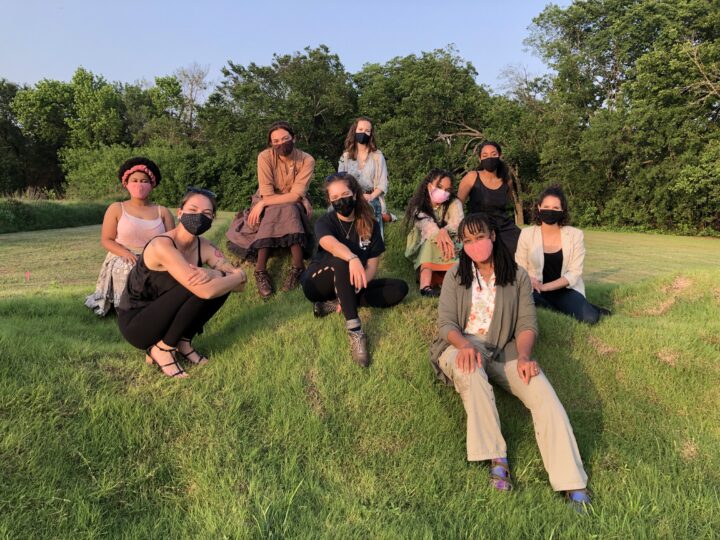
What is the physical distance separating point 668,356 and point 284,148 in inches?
171

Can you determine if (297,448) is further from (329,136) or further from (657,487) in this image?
(329,136)

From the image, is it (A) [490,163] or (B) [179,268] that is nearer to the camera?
(B) [179,268]

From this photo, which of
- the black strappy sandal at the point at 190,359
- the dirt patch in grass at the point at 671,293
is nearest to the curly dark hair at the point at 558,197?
the dirt patch in grass at the point at 671,293

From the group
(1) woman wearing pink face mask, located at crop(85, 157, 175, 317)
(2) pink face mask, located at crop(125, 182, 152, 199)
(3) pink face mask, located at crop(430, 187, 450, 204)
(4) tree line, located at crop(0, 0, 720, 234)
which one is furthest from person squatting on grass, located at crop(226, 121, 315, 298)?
(4) tree line, located at crop(0, 0, 720, 234)

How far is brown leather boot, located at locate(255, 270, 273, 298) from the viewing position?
535cm

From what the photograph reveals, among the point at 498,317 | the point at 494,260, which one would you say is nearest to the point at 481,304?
the point at 498,317

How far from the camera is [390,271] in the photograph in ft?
22.9

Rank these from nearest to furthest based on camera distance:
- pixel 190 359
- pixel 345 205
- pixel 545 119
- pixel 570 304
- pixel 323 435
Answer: pixel 323 435 < pixel 190 359 < pixel 345 205 < pixel 570 304 < pixel 545 119

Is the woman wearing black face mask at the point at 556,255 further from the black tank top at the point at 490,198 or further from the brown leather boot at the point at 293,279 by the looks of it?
the brown leather boot at the point at 293,279

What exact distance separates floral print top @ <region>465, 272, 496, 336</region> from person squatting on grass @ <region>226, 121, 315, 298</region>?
95.2 inches

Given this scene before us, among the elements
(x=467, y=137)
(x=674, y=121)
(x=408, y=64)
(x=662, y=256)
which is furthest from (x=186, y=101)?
(x=662, y=256)

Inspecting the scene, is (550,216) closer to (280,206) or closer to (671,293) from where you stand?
(280,206)

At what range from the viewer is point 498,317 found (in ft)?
11.4

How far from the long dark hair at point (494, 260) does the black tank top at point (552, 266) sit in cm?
213
